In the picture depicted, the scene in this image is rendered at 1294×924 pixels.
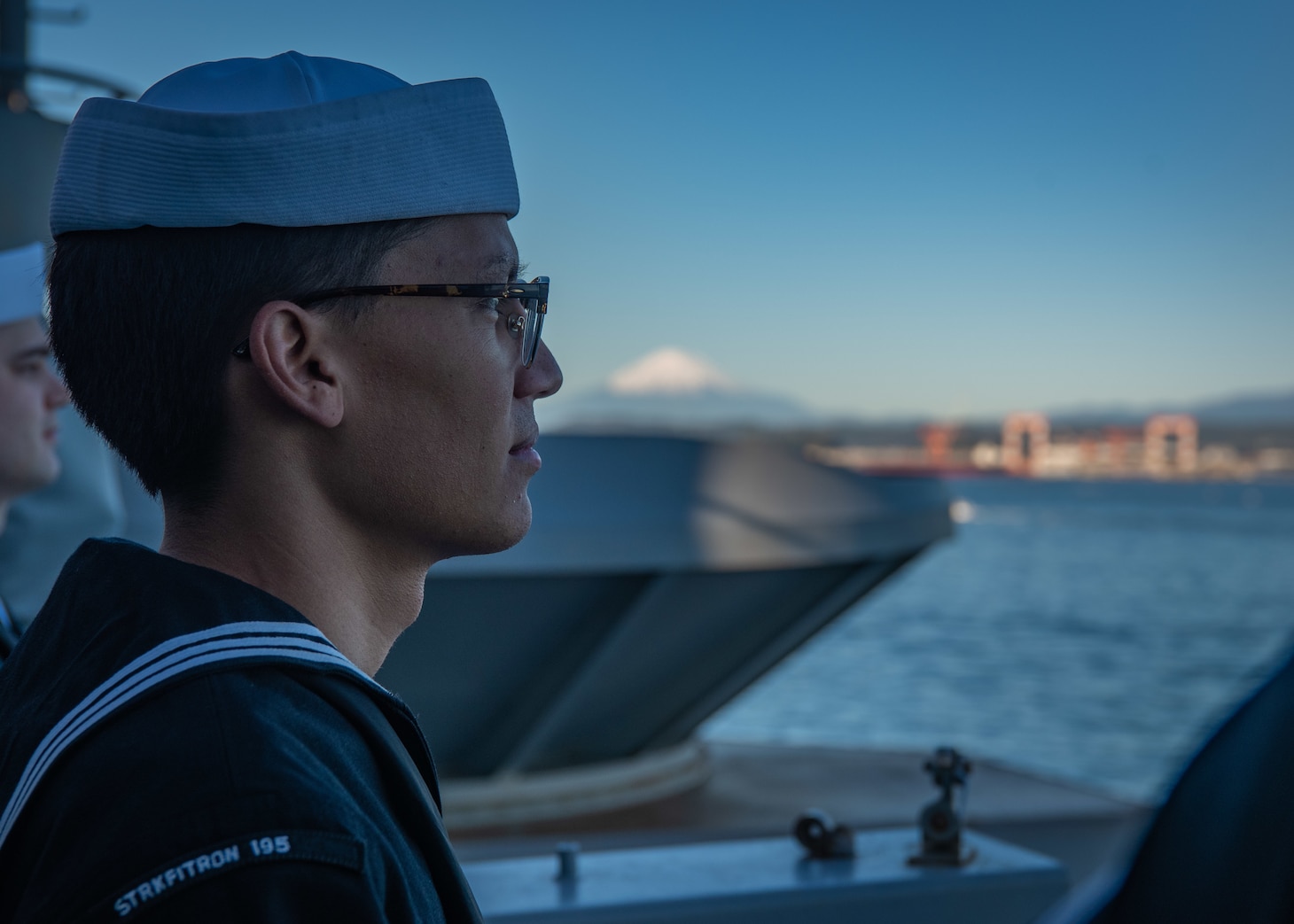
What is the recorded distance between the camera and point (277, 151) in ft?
4.27

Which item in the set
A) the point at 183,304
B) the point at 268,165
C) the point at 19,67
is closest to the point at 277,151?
the point at 268,165

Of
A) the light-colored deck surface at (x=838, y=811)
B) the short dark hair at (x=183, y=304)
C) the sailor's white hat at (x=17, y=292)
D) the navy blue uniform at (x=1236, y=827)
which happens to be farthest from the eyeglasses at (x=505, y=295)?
the light-colored deck surface at (x=838, y=811)

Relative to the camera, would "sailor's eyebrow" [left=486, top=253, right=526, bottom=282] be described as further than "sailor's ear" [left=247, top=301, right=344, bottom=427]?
Yes

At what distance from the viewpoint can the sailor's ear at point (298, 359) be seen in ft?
4.32

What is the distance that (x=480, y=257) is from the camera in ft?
4.70

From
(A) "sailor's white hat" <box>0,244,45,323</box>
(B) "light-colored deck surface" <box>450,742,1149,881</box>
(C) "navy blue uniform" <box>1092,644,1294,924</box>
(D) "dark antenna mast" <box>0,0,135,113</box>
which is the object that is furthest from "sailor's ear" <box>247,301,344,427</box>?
(D) "dark antenna mast" <box>0,0,135,113</box>

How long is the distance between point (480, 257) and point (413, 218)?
0.09 m

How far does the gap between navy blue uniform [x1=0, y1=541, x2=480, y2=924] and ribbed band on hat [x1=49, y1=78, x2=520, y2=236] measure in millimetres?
349

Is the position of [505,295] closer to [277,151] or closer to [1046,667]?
[277,151]

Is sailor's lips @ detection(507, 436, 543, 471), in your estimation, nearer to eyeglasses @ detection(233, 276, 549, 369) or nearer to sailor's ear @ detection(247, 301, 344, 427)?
eyeglasses @ detection(233, 276, 549, 369)

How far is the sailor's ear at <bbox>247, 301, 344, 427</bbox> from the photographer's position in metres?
1.32

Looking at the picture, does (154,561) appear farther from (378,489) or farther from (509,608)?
(509,608)

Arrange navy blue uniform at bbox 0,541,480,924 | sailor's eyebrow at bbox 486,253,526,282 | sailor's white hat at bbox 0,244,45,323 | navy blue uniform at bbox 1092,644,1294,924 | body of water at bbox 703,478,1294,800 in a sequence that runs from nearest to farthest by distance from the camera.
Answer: navy blue uniform at bbox 1092,644,1294,924
navy blue uniform at bbox 0,541,480,924
sailor's eyebrow at bbox 486,253,526,282
sailor's white hat at bbox 0,244,45,323
body of water at bbox 703,478,1294,800

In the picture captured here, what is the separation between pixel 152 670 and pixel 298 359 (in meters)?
0.38
